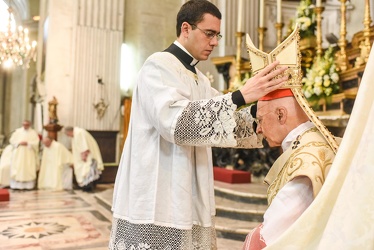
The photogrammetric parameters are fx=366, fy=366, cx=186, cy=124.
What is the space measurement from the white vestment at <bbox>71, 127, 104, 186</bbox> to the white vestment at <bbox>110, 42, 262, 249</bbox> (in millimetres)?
6124

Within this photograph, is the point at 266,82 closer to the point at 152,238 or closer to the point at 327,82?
the point at 152,238

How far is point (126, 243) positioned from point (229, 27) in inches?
282

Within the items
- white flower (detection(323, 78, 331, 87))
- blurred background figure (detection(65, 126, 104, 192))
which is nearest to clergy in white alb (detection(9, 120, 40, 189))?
blurred background figure (detection(65, 126, 104, 192))

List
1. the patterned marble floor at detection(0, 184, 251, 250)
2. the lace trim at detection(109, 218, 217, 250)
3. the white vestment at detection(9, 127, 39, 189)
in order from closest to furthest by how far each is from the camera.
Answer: the lace trim at detection(109, 218, 217, 250) → the patterned marble floor at detection(0, 184, 251, 250) → the white vestment at detection(9, 127, 39, 189)

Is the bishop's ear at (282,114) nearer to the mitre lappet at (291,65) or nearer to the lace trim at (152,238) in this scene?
the mitre lappet at (291,65)

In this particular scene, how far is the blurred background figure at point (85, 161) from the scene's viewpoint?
25.1 feet

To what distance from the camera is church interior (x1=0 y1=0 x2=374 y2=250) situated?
424 cm

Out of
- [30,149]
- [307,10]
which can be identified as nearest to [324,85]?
[307,10]

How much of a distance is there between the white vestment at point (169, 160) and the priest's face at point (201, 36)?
0.11 metres

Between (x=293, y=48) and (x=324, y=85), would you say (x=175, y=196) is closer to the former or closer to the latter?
(x=293, y=48)

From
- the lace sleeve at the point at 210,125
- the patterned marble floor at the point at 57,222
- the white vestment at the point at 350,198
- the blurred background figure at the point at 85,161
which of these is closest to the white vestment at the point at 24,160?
the patterned marble floor at the point at 57,222

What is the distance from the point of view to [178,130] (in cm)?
153

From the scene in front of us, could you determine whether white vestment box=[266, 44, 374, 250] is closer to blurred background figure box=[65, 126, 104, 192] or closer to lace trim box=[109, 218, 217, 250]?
lace trim box=[109, 218, 217, 250]

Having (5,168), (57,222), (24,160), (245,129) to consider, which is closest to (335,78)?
(245,129)
